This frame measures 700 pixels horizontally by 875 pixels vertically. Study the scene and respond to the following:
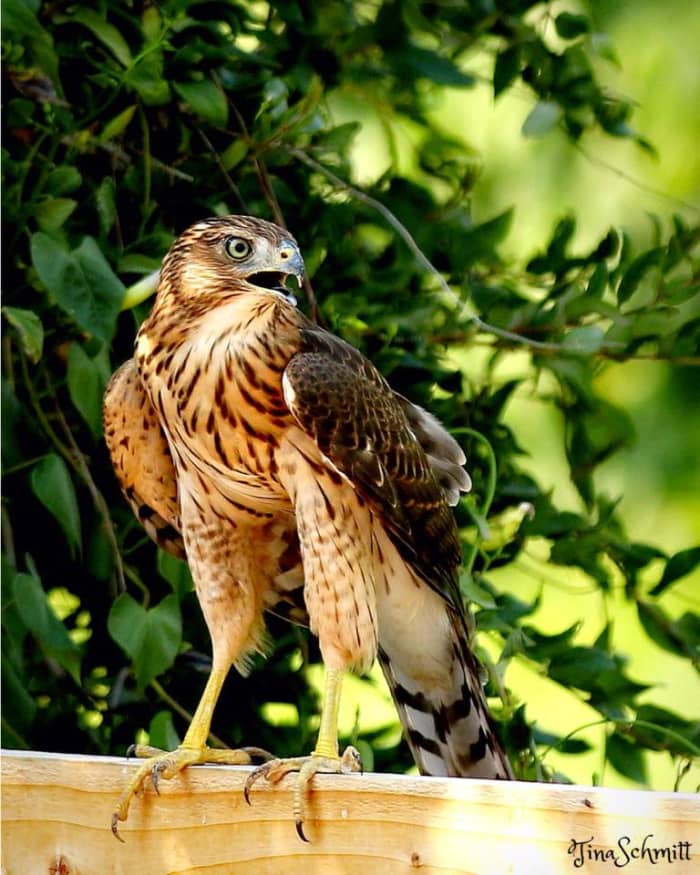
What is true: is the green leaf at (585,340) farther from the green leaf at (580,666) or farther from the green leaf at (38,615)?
the green leaf at (38,615)

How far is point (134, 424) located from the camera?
6.27ft

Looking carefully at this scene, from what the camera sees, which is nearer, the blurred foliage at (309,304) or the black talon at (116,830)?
the black talon at (116,830)

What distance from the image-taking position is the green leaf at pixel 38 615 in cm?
210

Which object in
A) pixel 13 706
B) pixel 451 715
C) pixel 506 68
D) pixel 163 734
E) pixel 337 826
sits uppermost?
pixel 506 68

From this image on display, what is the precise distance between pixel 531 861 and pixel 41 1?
1.46 metres

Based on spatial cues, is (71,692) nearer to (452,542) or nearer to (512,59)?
(452,542)

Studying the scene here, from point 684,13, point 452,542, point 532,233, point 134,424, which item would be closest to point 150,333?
point 134,424

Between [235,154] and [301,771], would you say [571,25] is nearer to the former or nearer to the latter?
[235,154]

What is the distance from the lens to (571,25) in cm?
240

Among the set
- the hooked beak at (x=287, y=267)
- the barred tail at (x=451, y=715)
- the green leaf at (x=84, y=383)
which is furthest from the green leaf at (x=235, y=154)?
the barred tail at (x=451, y=715)

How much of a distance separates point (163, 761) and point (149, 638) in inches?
13.7

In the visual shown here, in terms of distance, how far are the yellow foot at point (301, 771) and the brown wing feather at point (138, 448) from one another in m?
0.44

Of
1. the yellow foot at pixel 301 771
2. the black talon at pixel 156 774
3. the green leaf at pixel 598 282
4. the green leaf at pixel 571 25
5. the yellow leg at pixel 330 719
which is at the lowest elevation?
the black talon at pixel 156 774

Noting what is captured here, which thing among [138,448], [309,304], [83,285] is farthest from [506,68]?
[138,448]
